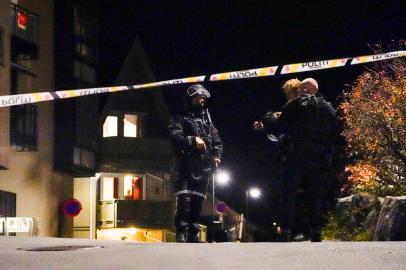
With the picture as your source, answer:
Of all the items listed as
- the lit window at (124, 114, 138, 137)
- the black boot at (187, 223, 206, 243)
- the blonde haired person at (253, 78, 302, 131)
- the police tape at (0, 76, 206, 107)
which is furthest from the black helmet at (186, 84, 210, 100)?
the lit window at (124, 114, 138, 137)

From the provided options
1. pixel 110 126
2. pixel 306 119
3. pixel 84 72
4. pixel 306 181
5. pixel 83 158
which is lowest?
pixel 306 181

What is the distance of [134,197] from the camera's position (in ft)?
158

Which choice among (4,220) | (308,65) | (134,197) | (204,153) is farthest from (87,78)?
(204,153)

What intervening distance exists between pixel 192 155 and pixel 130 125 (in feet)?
123

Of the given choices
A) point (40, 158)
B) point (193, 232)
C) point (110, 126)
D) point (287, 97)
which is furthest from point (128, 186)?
point (287, 97)

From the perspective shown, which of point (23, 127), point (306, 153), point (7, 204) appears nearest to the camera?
point (306, 153)

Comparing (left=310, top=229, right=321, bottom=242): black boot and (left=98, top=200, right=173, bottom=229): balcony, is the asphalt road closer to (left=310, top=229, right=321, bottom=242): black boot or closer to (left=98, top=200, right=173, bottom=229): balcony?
(left=310, top=229, right=321, bottom=242): black boot

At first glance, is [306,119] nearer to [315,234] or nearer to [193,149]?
[315,234]

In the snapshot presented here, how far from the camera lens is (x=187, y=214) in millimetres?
11711

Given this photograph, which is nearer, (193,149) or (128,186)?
(193,149)

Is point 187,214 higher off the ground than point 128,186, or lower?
lower

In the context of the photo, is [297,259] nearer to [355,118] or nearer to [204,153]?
[204,153]

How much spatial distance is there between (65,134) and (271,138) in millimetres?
31260

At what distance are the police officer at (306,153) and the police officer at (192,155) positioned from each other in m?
1.07
